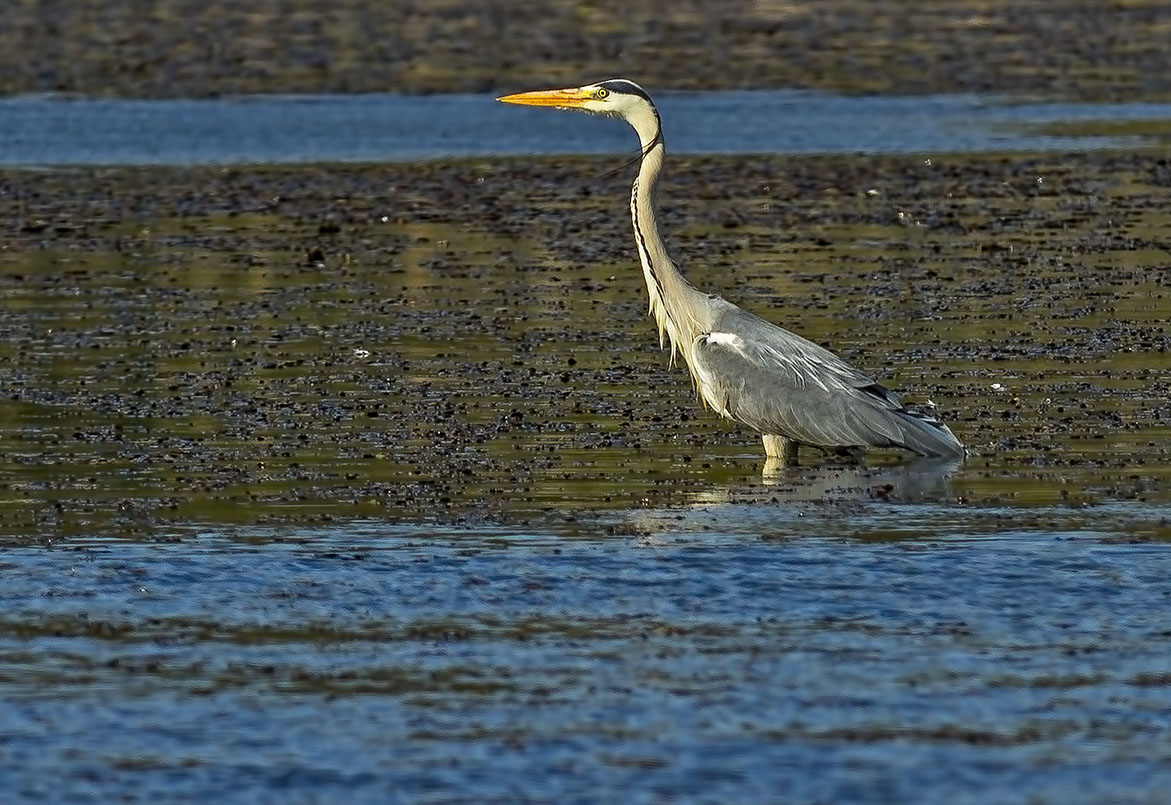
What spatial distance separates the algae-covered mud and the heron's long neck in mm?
16959

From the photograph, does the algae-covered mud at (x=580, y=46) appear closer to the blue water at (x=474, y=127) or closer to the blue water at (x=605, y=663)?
the blue water at (x=474, y=127)

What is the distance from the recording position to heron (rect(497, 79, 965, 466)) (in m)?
11.9

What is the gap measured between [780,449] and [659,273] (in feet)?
4.27

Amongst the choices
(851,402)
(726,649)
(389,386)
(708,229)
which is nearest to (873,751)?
(726,649)

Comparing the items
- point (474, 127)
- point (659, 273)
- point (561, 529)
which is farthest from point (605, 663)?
→ point (474, 127)

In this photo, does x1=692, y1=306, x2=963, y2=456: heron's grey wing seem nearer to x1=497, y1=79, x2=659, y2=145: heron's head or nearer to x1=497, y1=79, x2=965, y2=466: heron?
x1=497, y1=79, x2=965, y2=466: heron

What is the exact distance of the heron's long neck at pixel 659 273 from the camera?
12.8 m

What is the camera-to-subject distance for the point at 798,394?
12.1 m

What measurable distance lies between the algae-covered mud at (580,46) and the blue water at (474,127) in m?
0.90

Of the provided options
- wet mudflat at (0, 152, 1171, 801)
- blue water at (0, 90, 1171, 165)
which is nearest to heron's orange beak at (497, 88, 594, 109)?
wet mudflat at (0, 152, 1171, 801)

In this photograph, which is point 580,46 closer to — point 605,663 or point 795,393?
point 795,393

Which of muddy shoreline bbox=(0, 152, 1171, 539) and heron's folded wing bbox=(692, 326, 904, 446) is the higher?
heron's folded wing bbox=(692, 326, 904, 446)

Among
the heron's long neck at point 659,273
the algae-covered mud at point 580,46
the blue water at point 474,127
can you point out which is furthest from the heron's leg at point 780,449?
the algae-covered mud at point 580,46

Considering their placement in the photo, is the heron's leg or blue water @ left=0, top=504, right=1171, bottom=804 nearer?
blue water @ left=0, top=504, right=1171, bottom=804
